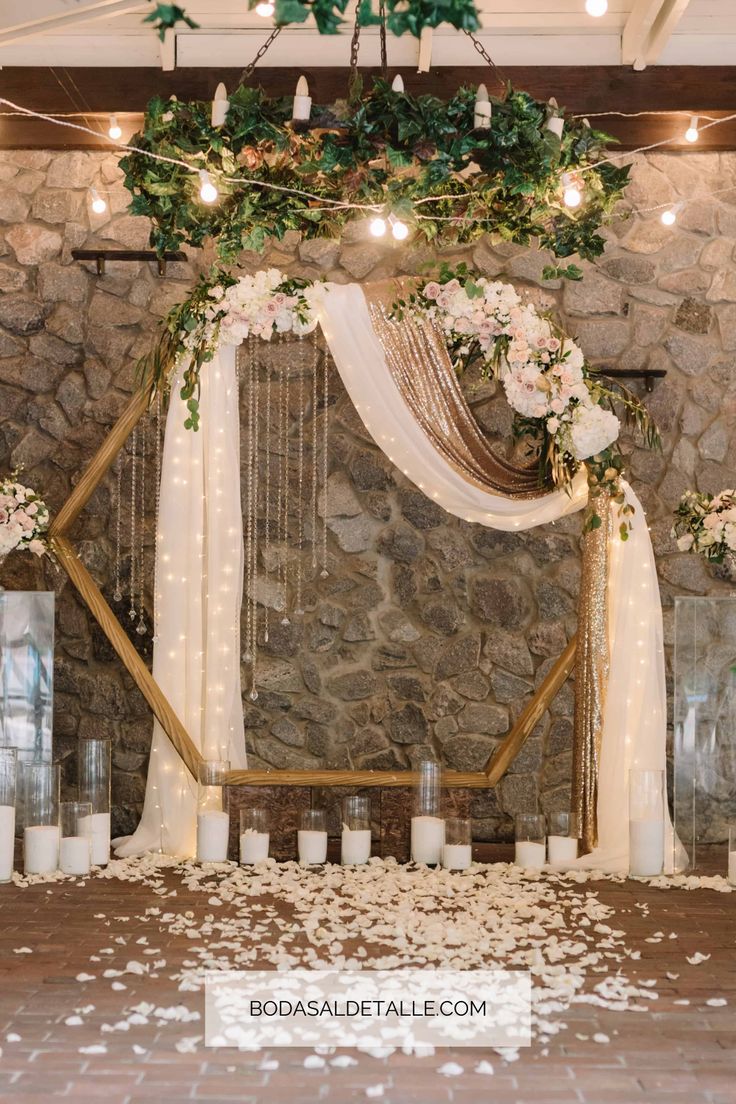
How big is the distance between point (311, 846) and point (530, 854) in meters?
0.90

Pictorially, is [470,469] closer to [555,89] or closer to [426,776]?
[426,776]

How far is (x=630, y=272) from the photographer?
600 cm

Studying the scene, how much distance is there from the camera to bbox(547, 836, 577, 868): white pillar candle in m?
4.79

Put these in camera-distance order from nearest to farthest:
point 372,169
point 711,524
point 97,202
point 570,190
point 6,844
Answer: point 372,169, point 570,190, point 6,844, point 711,524, point 97,202

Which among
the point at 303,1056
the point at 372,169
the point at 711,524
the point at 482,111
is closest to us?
the point at 303,1056

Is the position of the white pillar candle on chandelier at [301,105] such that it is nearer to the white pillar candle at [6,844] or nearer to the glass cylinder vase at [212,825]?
the glass cylinder vase at [212,825]

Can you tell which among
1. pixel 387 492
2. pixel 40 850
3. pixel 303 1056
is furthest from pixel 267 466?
pixel 303 1056

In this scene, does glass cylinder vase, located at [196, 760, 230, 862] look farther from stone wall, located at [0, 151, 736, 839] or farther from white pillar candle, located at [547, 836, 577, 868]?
white pillar candle, located at [547, 836, 577, 868]

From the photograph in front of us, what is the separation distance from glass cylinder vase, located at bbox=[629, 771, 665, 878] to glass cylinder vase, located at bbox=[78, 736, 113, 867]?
2.15 metres

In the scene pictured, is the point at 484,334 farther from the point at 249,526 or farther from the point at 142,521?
the point at 142,521

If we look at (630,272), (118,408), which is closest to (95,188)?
(118,408)

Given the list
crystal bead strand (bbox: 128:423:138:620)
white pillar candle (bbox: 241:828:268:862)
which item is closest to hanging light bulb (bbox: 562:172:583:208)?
crystal bead strand (bbox: 128:423:138:620)

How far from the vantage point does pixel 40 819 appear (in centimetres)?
472

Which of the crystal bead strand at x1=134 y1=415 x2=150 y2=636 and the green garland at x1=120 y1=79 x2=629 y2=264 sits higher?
the green garland at x1=120 y1=79 x2=629 y2=264
